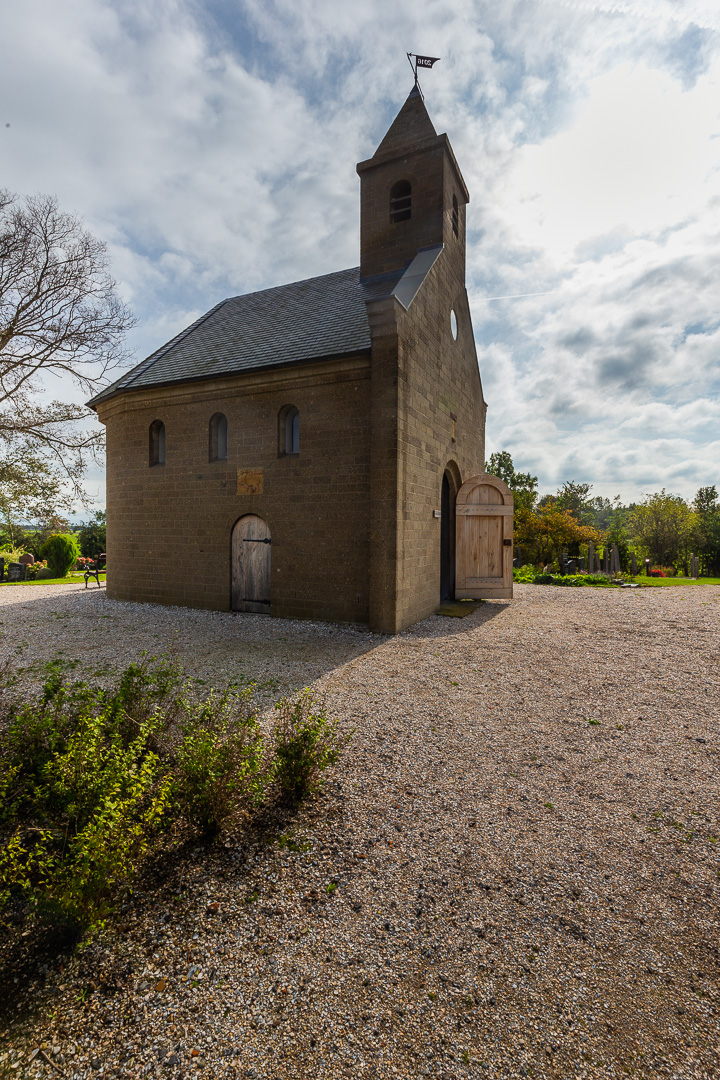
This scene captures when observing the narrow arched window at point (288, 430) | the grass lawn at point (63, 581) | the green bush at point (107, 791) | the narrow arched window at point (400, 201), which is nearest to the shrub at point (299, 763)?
the green bush at point (107, 791)

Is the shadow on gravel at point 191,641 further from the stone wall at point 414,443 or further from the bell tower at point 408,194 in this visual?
the bell tower at point 408,194

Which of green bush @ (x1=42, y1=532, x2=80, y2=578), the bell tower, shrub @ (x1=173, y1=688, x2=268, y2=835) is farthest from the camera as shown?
green bush @ (x1=42, y1=532, x2=80, y2=578)

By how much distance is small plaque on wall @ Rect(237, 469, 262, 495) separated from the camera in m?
11.6

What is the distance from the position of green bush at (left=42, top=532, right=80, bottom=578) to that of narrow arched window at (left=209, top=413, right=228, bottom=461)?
1491cm

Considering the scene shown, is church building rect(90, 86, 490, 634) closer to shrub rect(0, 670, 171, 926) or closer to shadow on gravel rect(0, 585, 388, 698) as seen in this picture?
shadow on gravel rect(0, 585, 388, 698)

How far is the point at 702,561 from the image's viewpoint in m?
36.2

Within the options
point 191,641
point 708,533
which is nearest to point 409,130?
point 191,641

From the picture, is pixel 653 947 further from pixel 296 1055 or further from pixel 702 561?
pixel 702 561

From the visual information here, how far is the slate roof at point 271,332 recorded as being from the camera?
11359 millimetres

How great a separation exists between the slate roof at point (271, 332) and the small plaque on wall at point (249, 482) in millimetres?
2492

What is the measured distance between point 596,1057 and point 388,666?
220 inches

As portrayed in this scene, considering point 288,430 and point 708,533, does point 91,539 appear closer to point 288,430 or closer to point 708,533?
point 288,430

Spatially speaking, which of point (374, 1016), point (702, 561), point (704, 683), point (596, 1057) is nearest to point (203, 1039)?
point (374, 1016)

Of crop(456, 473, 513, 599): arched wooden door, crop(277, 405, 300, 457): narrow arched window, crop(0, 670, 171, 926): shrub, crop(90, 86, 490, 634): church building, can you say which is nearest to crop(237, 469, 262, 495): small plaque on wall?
crop(90, 86, 490, 634): church building
